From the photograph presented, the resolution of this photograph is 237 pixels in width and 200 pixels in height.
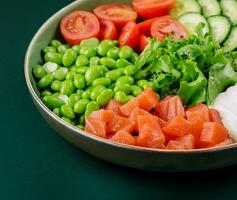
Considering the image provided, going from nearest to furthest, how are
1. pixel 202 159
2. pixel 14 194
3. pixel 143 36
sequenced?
1. pixel 202 159
2. pixel 14 194
3. pixel 143 36

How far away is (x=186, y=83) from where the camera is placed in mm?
2412

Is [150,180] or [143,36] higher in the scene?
[143,36]

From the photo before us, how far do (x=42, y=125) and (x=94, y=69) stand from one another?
0.31m

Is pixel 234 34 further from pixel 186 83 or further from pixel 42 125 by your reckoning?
pixel 42 125

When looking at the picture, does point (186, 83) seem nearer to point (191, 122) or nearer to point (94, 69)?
point (191, 122)

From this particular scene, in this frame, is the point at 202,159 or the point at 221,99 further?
the point at 221,99

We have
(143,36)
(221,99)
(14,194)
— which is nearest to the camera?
(14,194)

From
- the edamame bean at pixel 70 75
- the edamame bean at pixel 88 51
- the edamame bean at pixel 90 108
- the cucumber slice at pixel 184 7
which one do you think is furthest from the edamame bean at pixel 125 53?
the cucumber slice at pixel 184 7

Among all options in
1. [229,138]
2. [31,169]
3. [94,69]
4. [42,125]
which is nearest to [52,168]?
[31,169]

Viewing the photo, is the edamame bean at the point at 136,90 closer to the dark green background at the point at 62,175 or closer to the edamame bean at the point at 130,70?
the edamame bean at the point at 130,70

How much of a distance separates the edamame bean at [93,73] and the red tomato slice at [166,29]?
38 centimetres

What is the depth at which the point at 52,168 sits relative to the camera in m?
2.37

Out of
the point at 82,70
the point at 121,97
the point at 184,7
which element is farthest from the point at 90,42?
the point at 184,7

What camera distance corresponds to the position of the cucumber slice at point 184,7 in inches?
117
